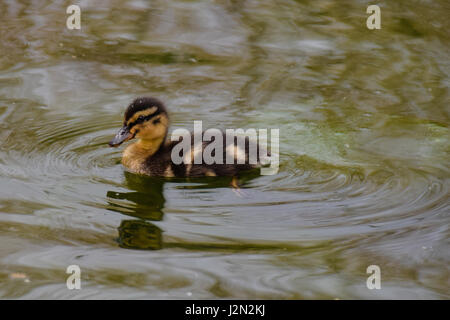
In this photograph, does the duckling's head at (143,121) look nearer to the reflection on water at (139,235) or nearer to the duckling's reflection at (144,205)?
the duckling's reflection at (144,205)

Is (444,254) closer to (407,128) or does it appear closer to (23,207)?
(407,128)

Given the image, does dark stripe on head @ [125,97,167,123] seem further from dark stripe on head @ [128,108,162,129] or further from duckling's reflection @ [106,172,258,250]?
duckling's reflection @ [106,172,258,250]

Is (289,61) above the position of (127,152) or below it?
above

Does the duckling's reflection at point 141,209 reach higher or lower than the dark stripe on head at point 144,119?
lower

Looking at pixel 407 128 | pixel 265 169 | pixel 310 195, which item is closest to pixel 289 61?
pixel 407 128

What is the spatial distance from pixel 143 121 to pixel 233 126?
77 centimetres

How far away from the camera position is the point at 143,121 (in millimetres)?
4605

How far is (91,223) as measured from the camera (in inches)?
151

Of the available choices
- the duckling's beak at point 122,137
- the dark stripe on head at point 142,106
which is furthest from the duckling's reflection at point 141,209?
the dark stripe on head at point 142,106

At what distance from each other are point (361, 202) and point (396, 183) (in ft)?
1.13

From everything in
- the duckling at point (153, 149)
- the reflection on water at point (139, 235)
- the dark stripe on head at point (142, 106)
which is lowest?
the reflection on water at point (139, 235)

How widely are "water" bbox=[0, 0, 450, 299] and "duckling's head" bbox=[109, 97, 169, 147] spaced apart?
248 mm

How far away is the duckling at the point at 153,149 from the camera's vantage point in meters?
4.53

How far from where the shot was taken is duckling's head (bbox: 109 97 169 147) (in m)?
4.55
